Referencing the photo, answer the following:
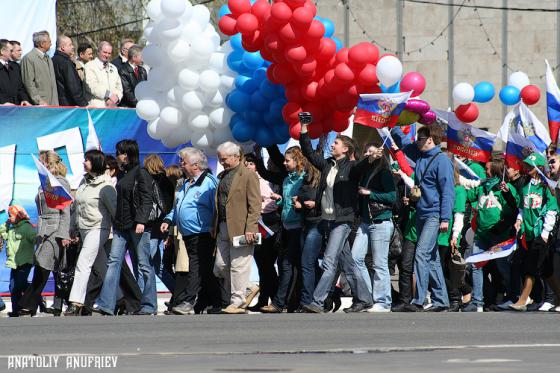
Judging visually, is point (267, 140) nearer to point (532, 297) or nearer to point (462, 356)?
point (532, 297)

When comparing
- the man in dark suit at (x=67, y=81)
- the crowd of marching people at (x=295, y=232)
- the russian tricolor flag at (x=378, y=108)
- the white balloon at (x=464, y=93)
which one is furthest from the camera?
the man in dark suit at (x=67, y=81)

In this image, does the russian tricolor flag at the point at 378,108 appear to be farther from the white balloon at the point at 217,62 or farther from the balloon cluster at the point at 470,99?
the white balloon at the point at 217,62

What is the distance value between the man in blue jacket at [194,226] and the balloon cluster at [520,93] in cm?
328

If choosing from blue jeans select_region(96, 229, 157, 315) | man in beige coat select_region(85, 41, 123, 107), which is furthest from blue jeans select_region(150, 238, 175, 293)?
man in beige coat select_region(85, 41, 123, 107)

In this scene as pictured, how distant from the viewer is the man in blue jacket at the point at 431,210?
15.4 metres

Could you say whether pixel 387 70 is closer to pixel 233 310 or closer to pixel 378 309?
pixel 378 309

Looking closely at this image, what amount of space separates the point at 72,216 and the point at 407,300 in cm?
368

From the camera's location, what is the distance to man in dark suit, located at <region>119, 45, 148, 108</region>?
1945 centimetres

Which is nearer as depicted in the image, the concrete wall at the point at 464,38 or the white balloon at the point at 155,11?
the white balloon at the point at 155,11

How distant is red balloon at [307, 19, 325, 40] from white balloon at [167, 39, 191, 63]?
1620mm

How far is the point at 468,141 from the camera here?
16.5 meters

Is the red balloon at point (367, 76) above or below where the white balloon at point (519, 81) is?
above

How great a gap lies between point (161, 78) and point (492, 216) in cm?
381

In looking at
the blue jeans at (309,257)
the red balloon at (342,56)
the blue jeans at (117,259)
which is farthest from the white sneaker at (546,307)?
the blue jeans at (117,259)
